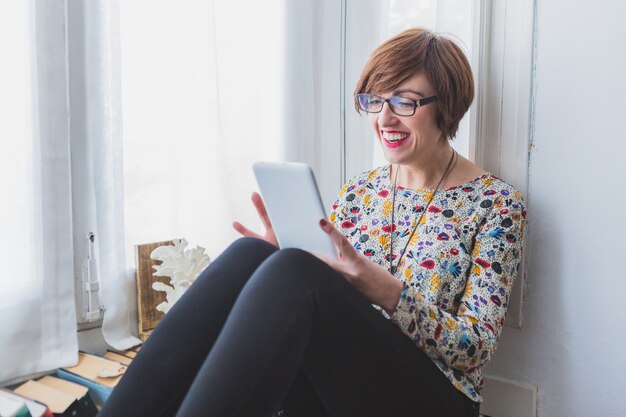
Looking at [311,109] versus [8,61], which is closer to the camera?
[8,61]

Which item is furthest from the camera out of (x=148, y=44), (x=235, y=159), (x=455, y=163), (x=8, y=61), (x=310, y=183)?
(x=235, y=159)

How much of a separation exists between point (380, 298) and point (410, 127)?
14.7 inches

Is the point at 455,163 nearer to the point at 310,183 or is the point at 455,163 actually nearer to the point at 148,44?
the point at 310,183

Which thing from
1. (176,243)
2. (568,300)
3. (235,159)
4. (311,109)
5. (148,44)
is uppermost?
(148,44)

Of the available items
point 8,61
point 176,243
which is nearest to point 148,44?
point 8,61

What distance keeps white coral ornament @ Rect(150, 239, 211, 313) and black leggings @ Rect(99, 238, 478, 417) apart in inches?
10.3

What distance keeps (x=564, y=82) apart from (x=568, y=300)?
0.45 meters

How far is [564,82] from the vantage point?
3.60 ft

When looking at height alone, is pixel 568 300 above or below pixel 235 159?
below

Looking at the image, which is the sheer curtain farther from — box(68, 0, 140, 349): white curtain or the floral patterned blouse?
the floral patterned blouse

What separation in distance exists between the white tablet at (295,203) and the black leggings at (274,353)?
0.07 m

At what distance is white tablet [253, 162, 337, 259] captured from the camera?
2.71 ft

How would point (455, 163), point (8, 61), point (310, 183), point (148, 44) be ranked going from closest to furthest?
point (310, 183) < point (8, 61) < point (455, 163) < point (148, 44)

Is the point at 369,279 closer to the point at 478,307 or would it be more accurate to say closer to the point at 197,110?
the point at 478,307
